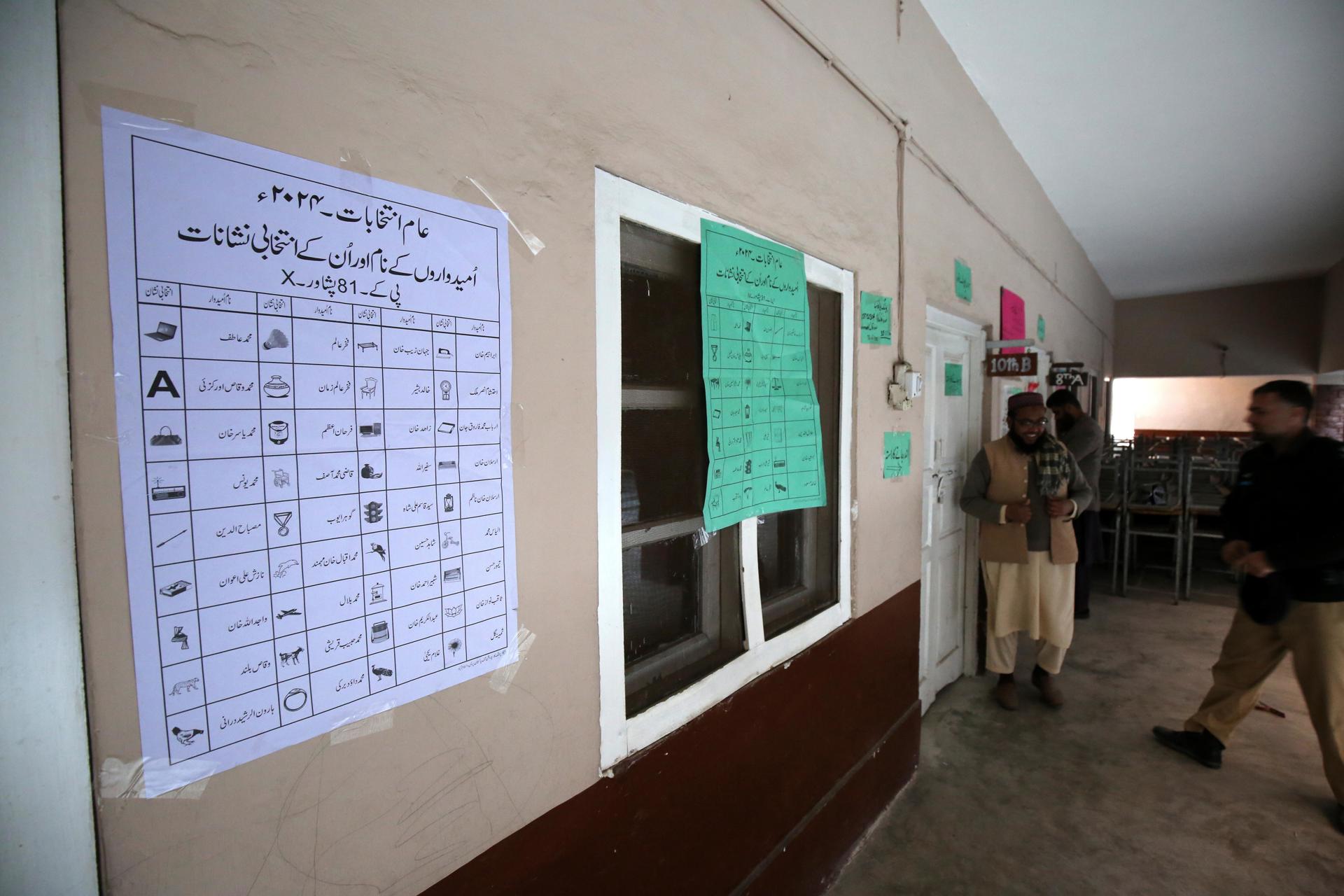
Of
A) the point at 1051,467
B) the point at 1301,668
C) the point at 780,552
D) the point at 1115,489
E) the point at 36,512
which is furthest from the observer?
the point at 1115,489

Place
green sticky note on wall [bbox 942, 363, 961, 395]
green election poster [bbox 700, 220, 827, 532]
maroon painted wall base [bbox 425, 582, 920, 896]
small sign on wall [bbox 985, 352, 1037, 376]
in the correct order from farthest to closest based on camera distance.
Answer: small sign on wall [bbox 985, 352, 1037, 376]
green sticky note on wall [bbox 942, 363, 961, 395]
green election poster [bbox 700, 220, 827, 532]
maroon painted wall base [bbox 425, 582, 920, 896]

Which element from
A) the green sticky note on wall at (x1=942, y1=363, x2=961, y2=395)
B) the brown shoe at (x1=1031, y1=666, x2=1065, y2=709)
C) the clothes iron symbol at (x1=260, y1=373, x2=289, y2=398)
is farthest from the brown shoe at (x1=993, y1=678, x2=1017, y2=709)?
the clothes iron symbol at (x1=260, y1=373, x2=289, y2=398)

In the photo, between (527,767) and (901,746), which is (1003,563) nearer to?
(901,746)

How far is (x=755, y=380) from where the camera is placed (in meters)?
1.58

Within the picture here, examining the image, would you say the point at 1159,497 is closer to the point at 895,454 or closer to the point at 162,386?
the point at 895,454

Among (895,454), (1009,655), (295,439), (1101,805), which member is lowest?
(1101,805)

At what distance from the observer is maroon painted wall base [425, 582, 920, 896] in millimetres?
1119

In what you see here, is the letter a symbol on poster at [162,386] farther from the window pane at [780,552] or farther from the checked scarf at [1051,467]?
the checked scarf at [1051,467]

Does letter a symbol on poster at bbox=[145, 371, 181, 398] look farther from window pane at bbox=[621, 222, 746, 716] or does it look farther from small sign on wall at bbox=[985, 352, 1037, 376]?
small sign on wall at bbox=[985, 352, 1037, 376]

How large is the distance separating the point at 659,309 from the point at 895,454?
1367 millimetres

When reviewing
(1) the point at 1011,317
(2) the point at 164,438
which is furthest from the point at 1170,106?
(2) the point at 164,438

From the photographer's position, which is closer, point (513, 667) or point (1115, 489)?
point (513, 667)

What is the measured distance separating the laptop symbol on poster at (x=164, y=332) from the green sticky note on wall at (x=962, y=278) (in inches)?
118

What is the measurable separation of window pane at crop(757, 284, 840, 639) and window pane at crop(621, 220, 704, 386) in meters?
0.54
